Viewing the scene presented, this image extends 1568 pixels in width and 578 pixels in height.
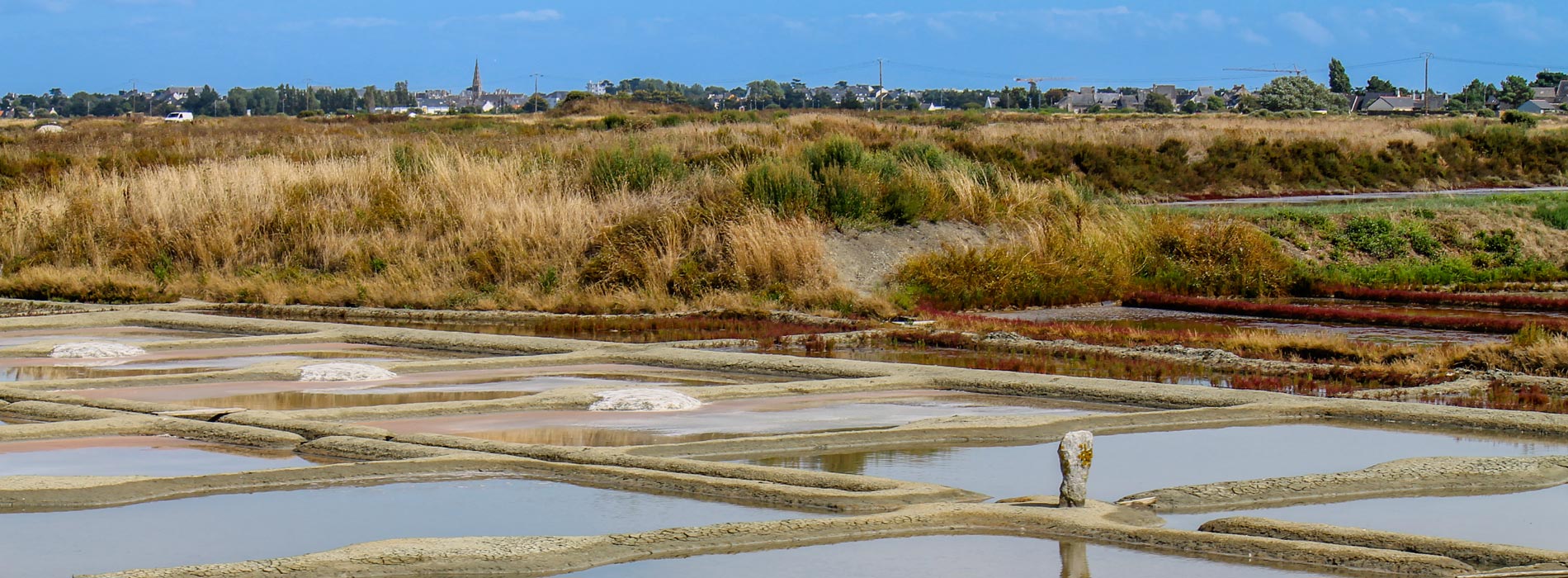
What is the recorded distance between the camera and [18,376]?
1191cm

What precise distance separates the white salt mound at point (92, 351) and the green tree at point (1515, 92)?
409 feet

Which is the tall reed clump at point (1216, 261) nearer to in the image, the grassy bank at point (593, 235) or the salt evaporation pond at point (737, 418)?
the grassy bank at point (593, 235)

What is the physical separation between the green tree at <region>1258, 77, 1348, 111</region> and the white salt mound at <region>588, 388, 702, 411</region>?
9696cm

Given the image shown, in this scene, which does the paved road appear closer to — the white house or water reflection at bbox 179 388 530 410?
water reflection at bbox 179 388 530 410

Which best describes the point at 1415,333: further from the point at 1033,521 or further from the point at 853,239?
the point at 1033,521

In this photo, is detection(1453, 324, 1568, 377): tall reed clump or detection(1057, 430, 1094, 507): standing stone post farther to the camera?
detection(1453, 324, 1568, 377): tall reed clump

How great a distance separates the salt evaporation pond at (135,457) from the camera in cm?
796

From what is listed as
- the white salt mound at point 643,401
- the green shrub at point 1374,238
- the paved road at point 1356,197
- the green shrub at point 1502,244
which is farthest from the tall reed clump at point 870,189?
the white salt mound at point 643,401

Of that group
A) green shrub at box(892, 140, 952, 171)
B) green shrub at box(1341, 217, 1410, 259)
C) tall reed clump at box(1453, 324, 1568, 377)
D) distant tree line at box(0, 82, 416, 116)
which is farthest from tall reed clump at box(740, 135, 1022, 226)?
distant tree line at box(0, 82, 416, 116)

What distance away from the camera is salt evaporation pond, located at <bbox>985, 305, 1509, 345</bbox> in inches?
615

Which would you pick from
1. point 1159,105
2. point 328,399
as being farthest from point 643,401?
point 1159,105

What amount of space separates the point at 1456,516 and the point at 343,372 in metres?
7.50

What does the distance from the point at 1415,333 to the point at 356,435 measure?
11.0m

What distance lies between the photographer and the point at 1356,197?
35.1 metres
